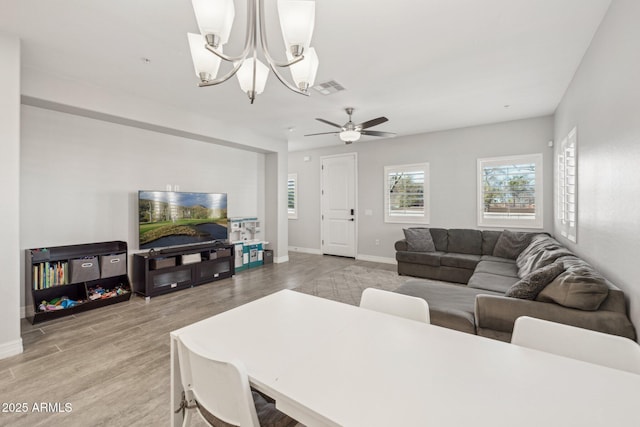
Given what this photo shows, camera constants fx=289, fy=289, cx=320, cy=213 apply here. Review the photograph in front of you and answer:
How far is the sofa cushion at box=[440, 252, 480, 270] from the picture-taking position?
178 inches

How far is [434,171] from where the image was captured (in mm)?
5848

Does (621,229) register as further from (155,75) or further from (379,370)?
(155,75)

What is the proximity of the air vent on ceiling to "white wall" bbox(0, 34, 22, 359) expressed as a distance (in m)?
2.84

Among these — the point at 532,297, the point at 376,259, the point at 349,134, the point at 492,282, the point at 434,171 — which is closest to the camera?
the point at 532,297

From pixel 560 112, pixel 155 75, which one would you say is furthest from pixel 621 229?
pixel 155 75

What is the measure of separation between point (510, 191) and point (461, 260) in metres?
1.68

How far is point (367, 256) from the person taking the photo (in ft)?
22.1

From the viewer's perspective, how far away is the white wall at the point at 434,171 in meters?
4.97

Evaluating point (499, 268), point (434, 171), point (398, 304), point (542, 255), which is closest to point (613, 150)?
point (542, 255)

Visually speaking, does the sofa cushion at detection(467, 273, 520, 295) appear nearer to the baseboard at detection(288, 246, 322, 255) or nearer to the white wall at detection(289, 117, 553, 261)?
the white wall at detection(289, 117, 553, 261)

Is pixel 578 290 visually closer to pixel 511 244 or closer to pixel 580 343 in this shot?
pixel 580 343

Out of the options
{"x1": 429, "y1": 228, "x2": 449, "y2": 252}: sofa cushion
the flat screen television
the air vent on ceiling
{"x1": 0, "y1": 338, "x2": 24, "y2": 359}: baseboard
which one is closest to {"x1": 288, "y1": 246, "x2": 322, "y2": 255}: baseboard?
the flat screen television

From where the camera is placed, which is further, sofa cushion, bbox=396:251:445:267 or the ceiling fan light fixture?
sofa cushion, bbox=396:251:445:267

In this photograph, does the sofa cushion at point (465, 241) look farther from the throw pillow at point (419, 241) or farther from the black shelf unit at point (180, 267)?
the black shelf unit at point (180, 267)
